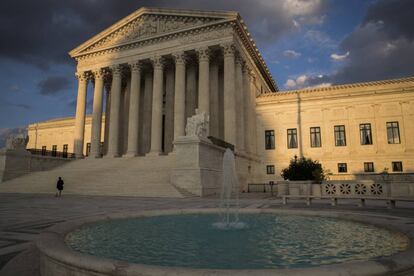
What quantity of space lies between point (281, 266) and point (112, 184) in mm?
22564

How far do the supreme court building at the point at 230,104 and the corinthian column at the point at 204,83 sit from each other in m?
0.12

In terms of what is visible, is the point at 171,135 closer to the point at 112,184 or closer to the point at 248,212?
the point at 112,184

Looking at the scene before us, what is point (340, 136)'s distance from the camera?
1480 inches

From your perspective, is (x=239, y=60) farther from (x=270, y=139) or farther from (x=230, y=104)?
(x=270, y=139)

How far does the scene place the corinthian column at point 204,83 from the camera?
112 feet

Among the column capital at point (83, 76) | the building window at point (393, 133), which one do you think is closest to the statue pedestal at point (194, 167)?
the building window at point (393, 133)

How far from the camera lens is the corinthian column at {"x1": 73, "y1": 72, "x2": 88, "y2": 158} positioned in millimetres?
40987

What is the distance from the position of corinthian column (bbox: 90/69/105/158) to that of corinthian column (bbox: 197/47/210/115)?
1540 cm

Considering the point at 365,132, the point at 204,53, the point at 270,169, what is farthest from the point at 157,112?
the point at 365,132

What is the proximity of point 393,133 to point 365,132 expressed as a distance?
117 inches

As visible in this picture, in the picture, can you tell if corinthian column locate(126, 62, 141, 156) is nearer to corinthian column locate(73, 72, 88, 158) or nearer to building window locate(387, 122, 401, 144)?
corinthian column locate(73, 72, 88, 158)

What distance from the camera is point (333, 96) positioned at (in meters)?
38.1

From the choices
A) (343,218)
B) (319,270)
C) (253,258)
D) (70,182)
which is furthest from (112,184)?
(319,270)

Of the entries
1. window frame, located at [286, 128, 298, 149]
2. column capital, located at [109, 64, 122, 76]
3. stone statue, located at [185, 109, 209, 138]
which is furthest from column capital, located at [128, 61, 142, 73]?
window frame, located at [286, 128, 298, 149]
